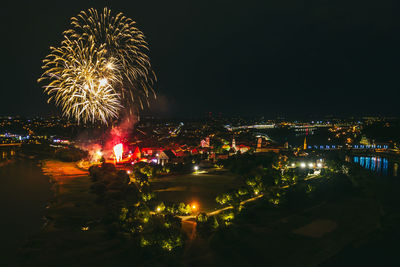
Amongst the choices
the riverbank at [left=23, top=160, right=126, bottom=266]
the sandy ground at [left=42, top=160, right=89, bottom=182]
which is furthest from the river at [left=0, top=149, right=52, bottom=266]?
the sandy ground at [left=42, top=160, right=89, bottom=182]

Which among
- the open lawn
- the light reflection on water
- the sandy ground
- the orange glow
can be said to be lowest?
the light reflection on water

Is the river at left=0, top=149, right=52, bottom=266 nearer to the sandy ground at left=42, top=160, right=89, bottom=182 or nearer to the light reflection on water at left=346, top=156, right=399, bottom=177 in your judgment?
the sandy ground at left=42, top=160, right=89, bottom=182

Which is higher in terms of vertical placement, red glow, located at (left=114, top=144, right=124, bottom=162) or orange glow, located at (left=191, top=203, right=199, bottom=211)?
red glow, located at (left=114, top=144, right=124, bottom=162)

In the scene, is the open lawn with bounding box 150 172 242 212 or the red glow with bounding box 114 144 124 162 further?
the red glow with bounding box 114 144 124 162

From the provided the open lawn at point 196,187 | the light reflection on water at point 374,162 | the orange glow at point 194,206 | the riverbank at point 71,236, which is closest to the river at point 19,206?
the riverbank at point 71,236

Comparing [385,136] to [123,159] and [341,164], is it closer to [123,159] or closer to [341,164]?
[341,164]

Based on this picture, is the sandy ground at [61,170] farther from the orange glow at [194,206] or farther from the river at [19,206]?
the orange glow at [194,206]

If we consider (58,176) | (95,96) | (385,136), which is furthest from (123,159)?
(385,136)
